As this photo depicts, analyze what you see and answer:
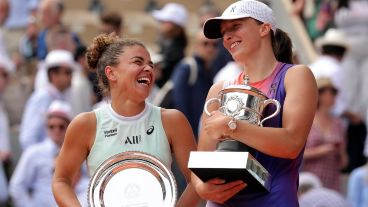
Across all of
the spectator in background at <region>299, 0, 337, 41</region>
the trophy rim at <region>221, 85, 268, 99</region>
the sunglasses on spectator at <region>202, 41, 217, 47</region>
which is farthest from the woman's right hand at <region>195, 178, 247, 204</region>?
the spectator in background at <region>299, 0, 337, 41</region>

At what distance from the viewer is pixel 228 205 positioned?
5.48m

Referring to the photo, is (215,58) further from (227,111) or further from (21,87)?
(227,111)

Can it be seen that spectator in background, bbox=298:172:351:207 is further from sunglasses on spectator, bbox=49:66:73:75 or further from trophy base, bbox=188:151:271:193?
trophy base, bbox=188:151:271:193

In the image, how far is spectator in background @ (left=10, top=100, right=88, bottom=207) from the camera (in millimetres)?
10141

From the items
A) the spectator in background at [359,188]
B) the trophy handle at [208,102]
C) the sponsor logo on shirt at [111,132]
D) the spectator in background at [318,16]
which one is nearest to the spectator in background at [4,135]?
the spectator in background at [359,188]

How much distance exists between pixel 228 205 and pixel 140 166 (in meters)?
0.43

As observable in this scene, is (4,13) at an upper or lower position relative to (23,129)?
upper

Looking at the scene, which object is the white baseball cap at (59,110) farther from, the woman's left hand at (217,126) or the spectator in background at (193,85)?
the woman's left hand at (217,126)

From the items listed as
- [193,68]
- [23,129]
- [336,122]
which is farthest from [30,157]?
[336,122]

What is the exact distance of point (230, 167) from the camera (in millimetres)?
5090

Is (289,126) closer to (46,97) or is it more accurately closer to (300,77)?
(300,77)

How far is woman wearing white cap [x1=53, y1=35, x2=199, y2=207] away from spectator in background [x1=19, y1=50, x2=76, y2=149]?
5.09 metres

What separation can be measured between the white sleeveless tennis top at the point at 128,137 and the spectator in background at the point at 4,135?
16.8ft

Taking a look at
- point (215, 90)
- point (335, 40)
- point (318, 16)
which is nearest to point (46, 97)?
point (335, 40)
